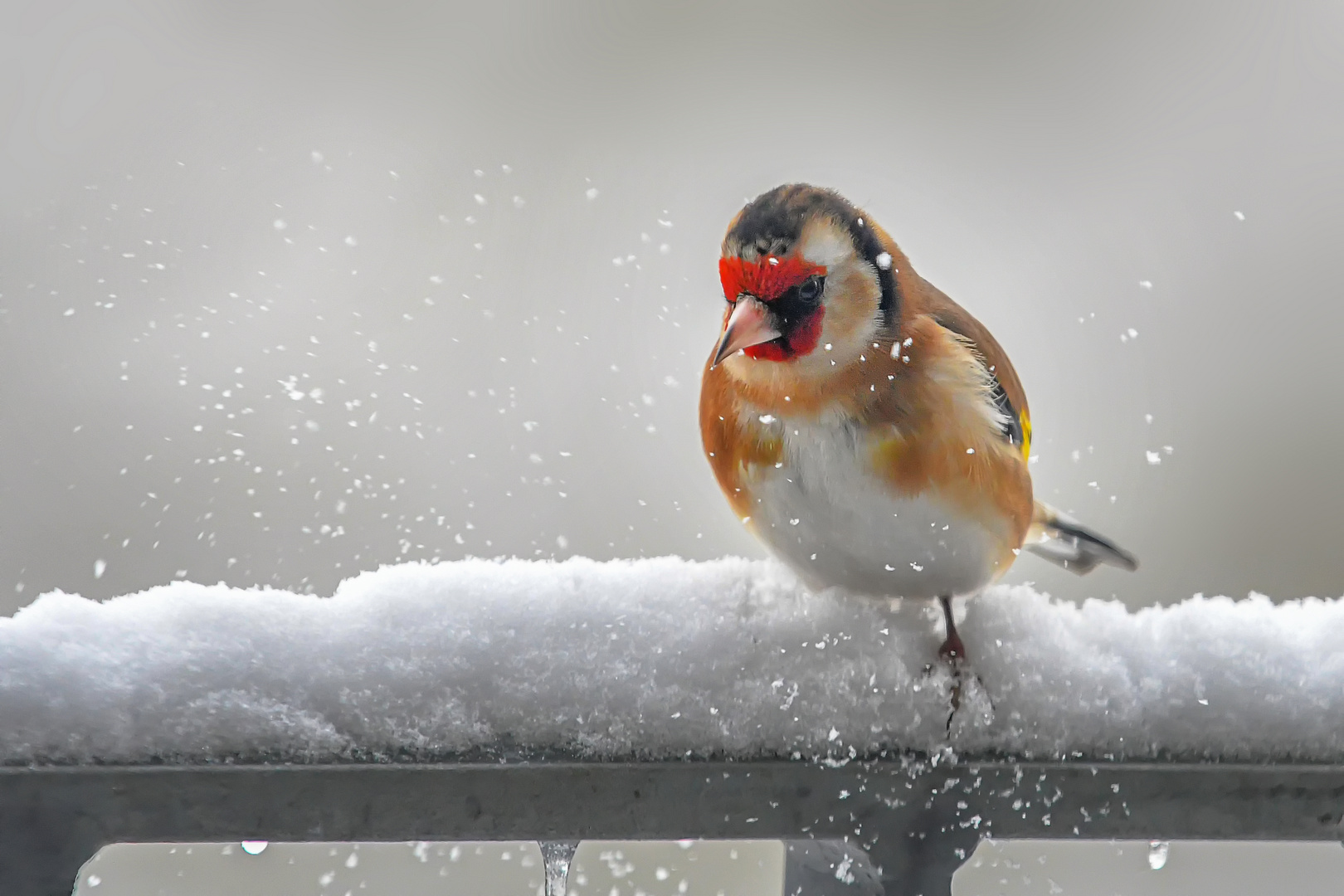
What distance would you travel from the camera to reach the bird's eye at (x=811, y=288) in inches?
47.1

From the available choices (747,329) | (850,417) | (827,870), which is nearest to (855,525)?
(850,417)

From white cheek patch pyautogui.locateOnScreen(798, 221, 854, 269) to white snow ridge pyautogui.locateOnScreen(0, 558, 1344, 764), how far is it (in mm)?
380

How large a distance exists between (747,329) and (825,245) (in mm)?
136

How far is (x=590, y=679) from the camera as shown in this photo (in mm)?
939

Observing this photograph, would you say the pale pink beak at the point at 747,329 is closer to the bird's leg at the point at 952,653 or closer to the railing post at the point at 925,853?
the bird's leg at the point at 952,653

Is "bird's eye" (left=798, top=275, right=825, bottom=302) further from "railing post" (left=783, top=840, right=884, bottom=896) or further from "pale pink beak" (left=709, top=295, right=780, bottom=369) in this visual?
"railing post" (left=783, top=840, right=884, bottom=896)

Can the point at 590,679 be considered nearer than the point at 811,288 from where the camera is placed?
Yes

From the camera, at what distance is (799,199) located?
1193mm

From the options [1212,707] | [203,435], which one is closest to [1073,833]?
[1212,707]

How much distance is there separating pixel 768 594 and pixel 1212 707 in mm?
406

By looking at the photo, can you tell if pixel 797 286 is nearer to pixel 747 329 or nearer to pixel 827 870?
pixel 747 329

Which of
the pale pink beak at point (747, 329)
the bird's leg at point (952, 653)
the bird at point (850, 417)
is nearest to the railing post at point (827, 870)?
the bird's leg at point (952, 653)

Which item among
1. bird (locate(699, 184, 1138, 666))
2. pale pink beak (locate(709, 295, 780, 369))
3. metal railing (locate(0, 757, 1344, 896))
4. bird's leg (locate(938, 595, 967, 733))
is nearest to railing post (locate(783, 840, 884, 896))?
metal railing (locate(0, 757, 1344, 896))

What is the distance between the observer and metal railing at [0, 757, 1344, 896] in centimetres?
87
